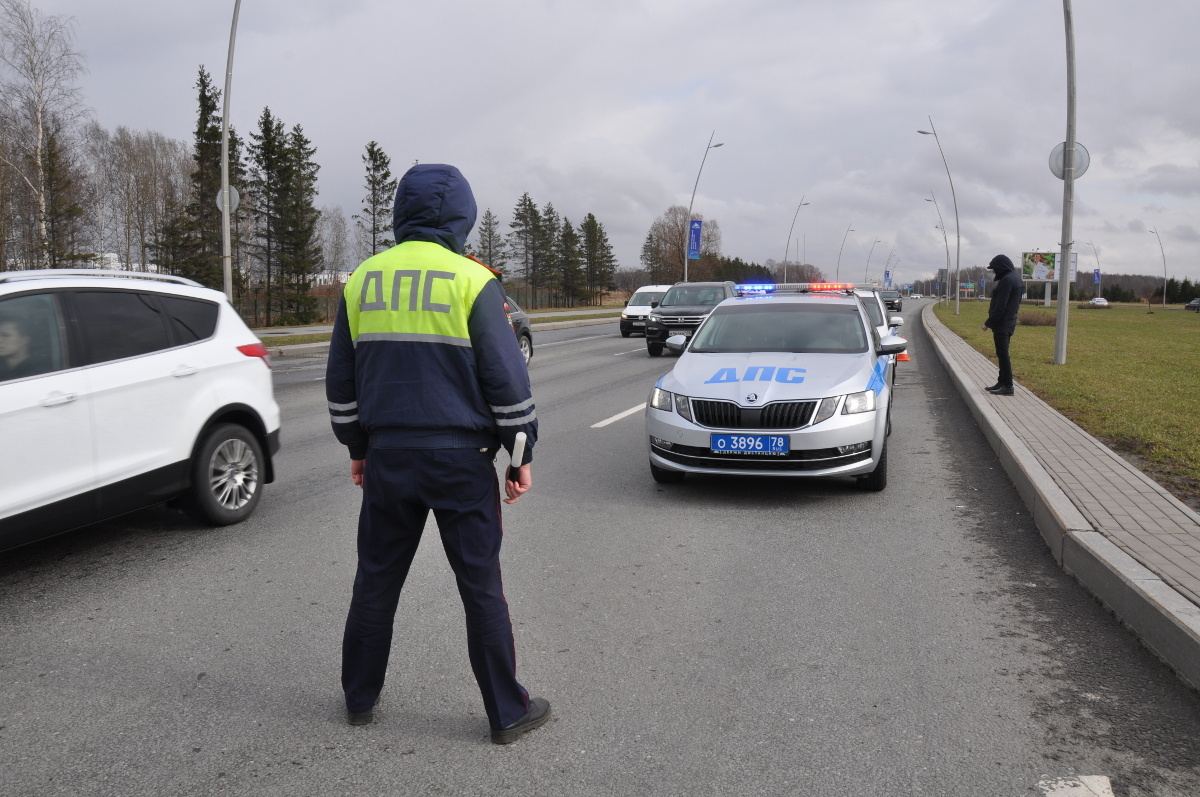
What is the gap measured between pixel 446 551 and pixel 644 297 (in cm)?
2853

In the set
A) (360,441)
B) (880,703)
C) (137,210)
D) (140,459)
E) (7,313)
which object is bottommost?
(880,703)

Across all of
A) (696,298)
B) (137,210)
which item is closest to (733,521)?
(696,298)

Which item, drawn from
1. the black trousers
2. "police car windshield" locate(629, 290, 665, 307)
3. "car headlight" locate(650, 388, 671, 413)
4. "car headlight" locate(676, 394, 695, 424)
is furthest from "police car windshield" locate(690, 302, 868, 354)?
"police car windshield" locate(629, 290, 665, 307)

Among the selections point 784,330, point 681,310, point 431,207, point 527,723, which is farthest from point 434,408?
point 681,310

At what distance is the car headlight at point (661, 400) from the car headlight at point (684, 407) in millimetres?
90

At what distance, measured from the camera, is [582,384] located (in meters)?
15.4

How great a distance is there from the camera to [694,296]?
80.0ft

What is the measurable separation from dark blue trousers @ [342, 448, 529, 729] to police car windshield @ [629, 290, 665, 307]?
27.3 meters

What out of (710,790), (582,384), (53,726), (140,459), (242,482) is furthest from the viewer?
(582,384)

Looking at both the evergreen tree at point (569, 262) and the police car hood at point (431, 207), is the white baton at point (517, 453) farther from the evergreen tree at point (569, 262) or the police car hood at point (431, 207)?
the evergreen tree at point (569, 262)

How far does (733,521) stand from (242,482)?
3308 millimetres

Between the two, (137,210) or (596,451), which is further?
(137,210)

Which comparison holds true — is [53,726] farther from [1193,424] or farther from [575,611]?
[1193,424]

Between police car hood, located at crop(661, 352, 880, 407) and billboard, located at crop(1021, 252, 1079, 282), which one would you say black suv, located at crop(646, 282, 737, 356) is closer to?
police car hood, located at crop(661, 352, 880, 407)
